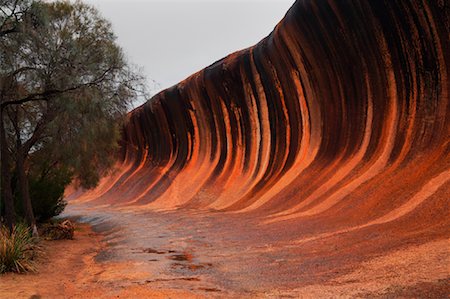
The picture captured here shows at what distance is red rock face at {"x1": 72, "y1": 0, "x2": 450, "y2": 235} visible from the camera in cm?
1373

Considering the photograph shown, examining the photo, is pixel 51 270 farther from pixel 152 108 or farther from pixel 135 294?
pixel 152 108

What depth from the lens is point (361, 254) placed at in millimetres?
9180

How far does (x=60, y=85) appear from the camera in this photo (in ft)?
47.0

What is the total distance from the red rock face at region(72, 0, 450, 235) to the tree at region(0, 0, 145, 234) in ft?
22.0

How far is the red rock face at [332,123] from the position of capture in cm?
1373

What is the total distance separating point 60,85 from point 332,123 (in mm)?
10850

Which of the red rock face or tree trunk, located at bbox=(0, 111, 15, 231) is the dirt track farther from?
→ the red rock face

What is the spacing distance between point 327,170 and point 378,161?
2.76 m

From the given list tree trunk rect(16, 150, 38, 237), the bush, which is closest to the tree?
tree trunk rect(16, 150, 38, 237)

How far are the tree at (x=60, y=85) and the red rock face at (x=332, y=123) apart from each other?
6700 millimetres

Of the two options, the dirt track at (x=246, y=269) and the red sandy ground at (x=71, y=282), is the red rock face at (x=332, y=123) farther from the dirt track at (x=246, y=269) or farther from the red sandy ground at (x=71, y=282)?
the red sandy ground at (x=71, y=282)

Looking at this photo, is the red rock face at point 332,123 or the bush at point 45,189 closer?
the red rock face at point 332,123

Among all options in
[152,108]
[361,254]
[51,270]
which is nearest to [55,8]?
[51,270]

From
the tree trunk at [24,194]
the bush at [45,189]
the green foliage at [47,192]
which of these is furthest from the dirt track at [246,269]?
the green foliage at [47,192]
